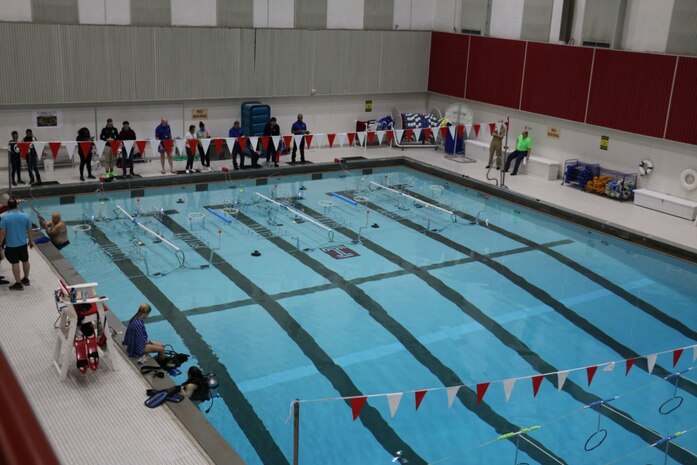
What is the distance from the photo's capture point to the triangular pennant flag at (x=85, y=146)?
18.1 metres

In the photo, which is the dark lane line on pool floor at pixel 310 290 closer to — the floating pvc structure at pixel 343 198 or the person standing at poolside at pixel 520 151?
the floating pvc structure at pixel 343 198

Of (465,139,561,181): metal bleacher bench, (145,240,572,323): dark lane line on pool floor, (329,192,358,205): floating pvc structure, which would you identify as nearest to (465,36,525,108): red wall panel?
(465,139,561,181): metal bleacher bench

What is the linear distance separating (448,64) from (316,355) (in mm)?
16876

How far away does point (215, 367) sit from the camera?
10000 millimetres

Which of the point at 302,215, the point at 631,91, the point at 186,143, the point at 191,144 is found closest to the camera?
the point at 302,215

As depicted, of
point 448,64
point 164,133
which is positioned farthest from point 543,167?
point 164,133

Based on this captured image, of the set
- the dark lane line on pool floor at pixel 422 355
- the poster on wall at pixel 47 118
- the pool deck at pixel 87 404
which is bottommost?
the dark lane line on pool floor at pixel 422 355

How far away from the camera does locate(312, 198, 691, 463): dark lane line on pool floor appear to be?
29.6 ft

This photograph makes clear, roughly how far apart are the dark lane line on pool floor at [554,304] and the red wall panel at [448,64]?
910cm

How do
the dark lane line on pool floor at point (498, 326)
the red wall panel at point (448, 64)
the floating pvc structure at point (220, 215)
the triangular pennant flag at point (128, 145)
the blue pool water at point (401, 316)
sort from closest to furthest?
1. the blue pool water at point (401, 316)
2. the dark lane line on pool floor at point (498, 326)
3. the floating pvc structure at point (220, 215)
4. the triangular pennant flag at point (128, 145)
5. the red wall panel at point (448, 64)

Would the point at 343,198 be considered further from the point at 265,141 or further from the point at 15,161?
the point at 15,161

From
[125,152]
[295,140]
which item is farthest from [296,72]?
[125,152]

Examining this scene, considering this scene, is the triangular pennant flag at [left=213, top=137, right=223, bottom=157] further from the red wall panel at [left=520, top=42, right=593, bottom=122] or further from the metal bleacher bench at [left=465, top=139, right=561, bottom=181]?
the red wall panel at [left=520, top=42, right=593, bottom=122]

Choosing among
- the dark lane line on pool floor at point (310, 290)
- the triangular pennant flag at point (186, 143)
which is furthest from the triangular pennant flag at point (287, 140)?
the dark lane line on pool floor at point (310, 290)
